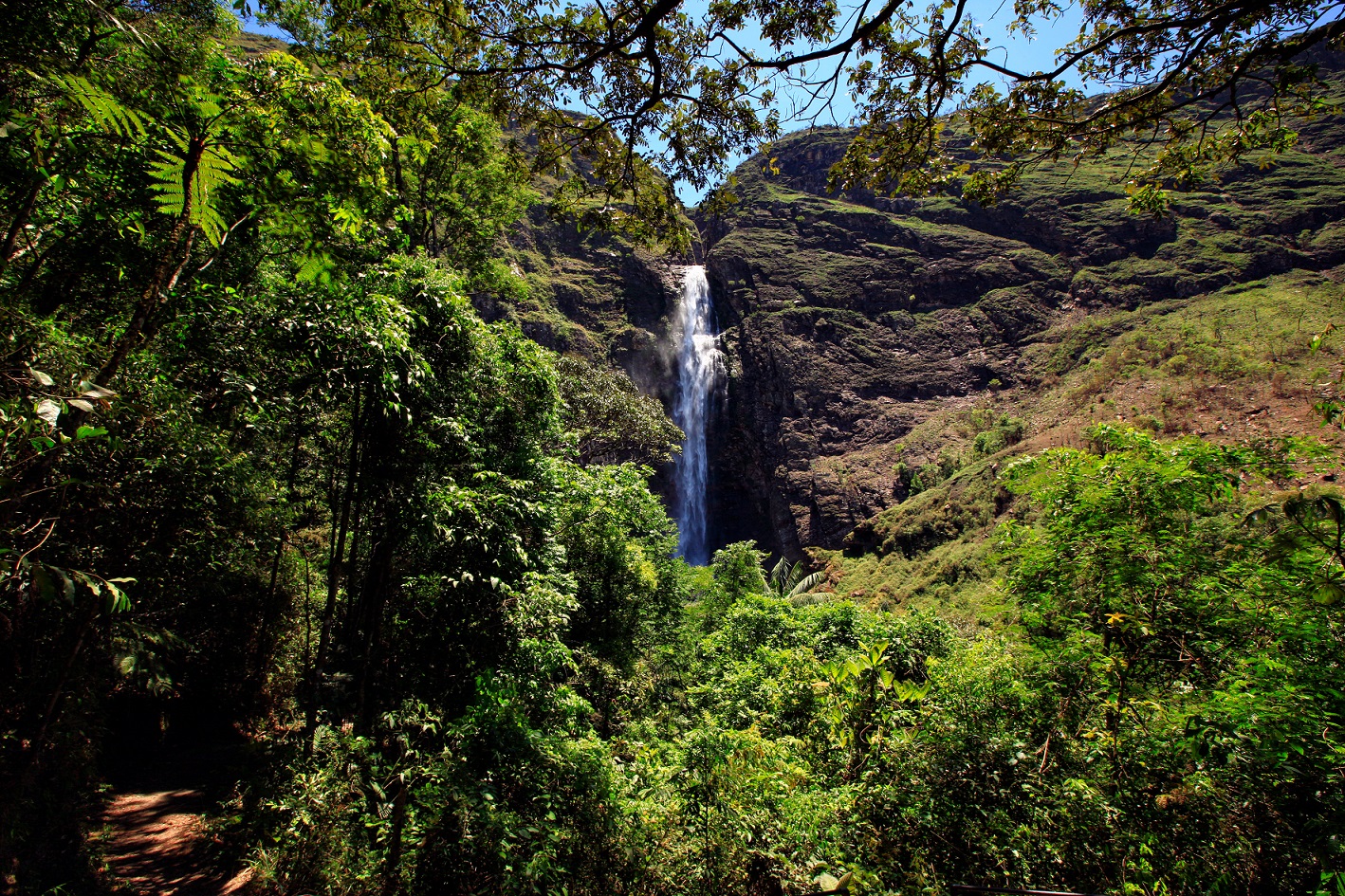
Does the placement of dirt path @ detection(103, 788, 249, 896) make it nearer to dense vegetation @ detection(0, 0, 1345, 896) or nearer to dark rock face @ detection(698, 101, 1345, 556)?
dense vegetation @ detection(0, 0, 1345, 896)

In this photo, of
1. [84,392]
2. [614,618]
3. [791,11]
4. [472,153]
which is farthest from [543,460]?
[472,153]

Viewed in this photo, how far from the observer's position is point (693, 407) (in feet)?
117

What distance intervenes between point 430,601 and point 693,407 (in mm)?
30818

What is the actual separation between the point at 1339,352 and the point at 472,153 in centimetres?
2721

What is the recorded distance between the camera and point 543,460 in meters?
6.78

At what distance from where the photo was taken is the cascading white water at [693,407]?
32.8 m

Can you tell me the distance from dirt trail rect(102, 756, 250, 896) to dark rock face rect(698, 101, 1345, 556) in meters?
27.8

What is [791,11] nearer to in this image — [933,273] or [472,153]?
[472,153]

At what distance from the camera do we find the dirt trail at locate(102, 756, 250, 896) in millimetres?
4336

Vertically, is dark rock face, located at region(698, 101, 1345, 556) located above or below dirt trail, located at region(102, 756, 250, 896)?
above

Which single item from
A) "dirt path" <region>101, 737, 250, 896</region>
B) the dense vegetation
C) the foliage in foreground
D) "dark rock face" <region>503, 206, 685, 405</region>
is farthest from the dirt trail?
"dark rock face" <region>503, 206, 685, 405</region>

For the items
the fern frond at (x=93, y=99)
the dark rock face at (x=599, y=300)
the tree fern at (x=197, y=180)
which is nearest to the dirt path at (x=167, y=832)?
the tree fern at (x=197, y=180)

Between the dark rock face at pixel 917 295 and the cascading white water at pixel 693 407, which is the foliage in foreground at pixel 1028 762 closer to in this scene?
the cascading white water at pixel 693 407

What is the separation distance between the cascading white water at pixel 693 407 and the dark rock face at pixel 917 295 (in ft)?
4.24
